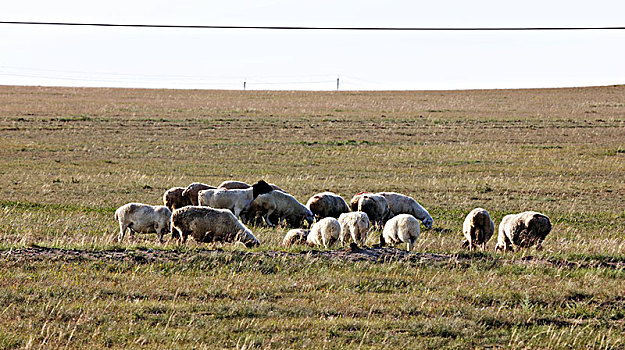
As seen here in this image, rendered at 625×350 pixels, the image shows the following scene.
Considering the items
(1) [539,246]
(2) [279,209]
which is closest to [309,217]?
(2) [279,209]

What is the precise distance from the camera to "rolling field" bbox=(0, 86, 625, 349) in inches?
349

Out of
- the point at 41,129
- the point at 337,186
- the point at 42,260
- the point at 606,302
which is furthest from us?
the point at 41,129

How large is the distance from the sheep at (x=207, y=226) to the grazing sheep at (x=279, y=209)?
401 cm

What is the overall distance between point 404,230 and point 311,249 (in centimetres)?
260

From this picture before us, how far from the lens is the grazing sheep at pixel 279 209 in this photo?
19125 millimetres

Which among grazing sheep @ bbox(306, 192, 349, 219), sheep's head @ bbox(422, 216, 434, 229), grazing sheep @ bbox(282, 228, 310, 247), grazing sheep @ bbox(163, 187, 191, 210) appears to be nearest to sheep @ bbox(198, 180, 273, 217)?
grazing sheep @ bbox(163, 187, 191, 210)

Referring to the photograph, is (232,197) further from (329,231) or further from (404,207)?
(329,231)

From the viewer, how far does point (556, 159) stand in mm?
37594

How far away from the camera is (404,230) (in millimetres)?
15023

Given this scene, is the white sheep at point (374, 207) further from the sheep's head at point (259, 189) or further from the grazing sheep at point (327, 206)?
the sheep's head at point (259, 189)

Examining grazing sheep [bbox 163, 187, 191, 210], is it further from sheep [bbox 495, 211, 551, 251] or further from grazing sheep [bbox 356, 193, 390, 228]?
sheep [bbox 495, 211, 551, 251]

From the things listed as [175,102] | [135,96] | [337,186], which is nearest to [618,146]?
[337,186]

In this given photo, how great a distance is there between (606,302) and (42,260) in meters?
8.27

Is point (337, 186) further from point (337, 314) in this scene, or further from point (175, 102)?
point (175, 102)
